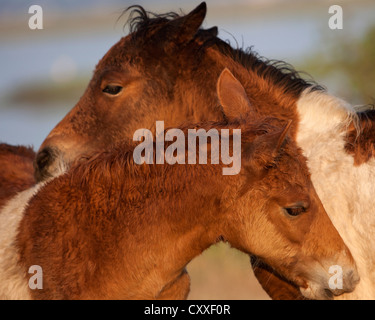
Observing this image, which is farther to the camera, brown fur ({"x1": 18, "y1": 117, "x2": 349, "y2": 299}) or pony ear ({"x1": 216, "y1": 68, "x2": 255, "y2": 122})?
pony ear ({"x1": 216, "y1": 68, "x2": 255, "y2": 122})

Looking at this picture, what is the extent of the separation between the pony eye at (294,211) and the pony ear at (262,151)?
0.90ft

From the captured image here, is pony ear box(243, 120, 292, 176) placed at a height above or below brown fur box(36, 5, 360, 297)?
below

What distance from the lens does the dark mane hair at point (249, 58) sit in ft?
15.1

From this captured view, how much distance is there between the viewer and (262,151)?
3.36m

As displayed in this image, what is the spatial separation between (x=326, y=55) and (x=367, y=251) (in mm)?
7792

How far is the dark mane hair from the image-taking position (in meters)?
4.61

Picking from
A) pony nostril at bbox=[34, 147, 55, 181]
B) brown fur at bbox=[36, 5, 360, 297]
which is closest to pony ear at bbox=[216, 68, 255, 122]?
brown fur at bbox=[36, 5, 360, 297]

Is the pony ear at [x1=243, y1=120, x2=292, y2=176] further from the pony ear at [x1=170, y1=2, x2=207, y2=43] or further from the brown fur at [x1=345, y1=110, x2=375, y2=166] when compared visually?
the pony ear at [x1=170, y1=2, x2=207, y2=43]

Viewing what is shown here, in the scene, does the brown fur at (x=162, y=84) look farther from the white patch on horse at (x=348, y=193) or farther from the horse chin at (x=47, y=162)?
the white patch on horse at (x=348, y=193)

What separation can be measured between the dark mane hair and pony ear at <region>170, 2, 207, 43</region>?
3.0 inches

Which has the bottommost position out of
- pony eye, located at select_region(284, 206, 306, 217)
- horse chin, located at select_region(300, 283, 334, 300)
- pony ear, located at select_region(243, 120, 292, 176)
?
horse chin, located at select_region(300, 283, 334, 300)
